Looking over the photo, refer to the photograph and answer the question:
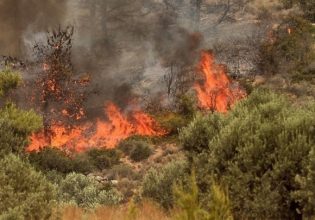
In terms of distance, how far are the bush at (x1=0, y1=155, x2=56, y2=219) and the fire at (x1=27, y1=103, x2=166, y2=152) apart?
58.7 ft

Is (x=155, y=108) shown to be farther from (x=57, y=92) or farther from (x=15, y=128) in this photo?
(x=15, y=128)

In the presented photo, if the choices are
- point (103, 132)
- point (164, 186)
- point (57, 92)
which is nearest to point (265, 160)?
point (164, 186)

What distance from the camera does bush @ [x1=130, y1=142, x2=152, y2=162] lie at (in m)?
28.7

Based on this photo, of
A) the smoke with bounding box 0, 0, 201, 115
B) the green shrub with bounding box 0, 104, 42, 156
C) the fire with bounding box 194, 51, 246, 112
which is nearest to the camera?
the green shrub with bounding box 0, 104, 42, 156

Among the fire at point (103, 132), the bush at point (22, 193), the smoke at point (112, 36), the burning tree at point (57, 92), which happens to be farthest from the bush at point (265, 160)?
the smoke at point (112, 36)

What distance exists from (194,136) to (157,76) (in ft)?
92.9

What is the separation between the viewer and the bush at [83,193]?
1652 cm

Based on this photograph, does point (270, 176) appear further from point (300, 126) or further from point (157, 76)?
point (157, 76)

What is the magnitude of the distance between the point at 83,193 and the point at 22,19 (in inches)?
1058

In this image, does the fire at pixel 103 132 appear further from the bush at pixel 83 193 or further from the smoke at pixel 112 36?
the bush at pixel 83 193

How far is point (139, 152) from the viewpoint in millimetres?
28781

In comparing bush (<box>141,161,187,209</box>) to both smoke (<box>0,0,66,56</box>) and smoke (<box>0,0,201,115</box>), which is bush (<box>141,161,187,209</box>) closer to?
smoke (<box>0,0,201,115</box>)

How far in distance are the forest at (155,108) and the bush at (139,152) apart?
55mm

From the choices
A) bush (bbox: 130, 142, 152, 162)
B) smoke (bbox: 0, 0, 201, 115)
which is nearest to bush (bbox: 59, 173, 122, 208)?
bush (bbox: 130, 142, 152, 162)
